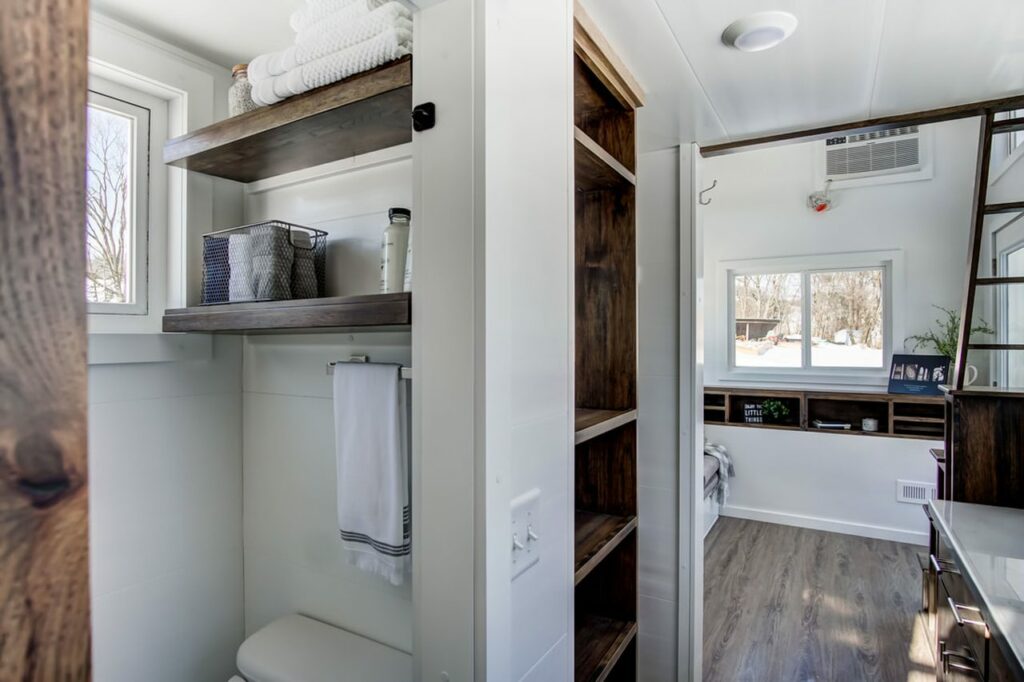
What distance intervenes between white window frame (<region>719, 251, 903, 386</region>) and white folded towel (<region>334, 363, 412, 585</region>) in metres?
4.12

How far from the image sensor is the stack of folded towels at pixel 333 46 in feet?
3.10

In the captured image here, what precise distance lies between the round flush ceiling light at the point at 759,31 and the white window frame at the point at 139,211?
1.39 meters

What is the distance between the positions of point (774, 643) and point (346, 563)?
2.29 m

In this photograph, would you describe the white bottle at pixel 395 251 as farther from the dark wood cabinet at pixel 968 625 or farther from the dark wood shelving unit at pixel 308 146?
the dark wood cabinet at pixel 968 625

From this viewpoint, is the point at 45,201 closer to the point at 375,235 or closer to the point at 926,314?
the point at 375,235

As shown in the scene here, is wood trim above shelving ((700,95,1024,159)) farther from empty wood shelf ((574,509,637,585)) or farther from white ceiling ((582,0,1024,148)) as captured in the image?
empty wood shelf ((574,509,637,585))

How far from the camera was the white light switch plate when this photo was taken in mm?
891

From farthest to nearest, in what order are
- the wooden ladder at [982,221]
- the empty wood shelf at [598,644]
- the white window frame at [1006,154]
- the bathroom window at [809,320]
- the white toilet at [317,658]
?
the bathroom window at [809,320] < the white window frame at [1006,154] < the wooden ladder at [982,221] < the empty wood shelf at [598,644] < the white toilet at [317,658]

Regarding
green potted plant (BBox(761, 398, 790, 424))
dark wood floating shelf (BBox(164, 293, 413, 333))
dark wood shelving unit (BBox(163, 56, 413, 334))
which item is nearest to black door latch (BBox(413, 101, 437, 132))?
dark wood shelving unit (BBox(163, 56, 413, 334))

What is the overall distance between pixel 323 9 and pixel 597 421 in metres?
1.05

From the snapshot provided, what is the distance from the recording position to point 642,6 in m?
1.08

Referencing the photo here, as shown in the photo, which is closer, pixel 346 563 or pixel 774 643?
pixel 346 563

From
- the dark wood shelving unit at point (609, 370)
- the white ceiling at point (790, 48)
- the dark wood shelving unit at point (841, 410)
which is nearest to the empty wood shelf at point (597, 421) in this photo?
the dark wood shelving unit at point (609, 370)

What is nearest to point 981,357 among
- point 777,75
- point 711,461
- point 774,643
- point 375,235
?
point 711,461
